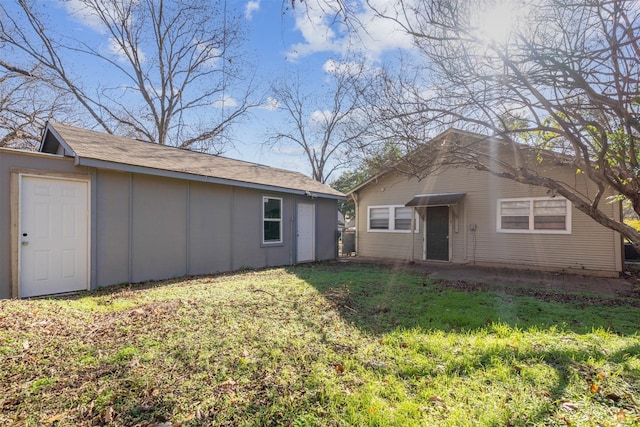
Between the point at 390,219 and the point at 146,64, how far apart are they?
16545 millimetres

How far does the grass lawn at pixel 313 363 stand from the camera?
2.44 metres

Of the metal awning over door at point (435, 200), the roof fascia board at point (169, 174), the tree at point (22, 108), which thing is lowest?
the metal awning over door at point (435, 200)

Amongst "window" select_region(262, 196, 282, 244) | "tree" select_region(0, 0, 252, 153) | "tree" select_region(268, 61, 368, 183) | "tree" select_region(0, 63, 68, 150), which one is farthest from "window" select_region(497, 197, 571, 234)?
"tree" select_region(0, 63, 68, 150)

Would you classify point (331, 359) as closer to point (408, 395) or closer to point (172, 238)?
point (408, 395)

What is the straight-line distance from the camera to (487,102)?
5043 millimetres

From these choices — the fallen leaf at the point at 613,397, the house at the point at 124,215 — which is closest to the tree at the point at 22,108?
the house at the point at 124,215

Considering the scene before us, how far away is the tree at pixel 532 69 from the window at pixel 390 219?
697 centimetres

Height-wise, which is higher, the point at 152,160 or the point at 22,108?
the point at 22,108

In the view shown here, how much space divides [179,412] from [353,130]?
6.26 metres

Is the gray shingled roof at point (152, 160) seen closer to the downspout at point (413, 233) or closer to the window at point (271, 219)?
the window at point (271, 219)

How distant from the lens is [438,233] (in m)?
12.3

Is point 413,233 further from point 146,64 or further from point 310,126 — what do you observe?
point 310,126

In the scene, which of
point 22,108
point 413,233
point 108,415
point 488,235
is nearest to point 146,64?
point 22,108

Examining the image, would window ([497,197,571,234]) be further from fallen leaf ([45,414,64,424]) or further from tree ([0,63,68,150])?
tree ([0,63,68,150])
